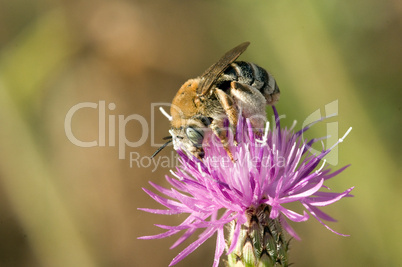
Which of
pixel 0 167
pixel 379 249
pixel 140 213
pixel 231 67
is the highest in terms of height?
pixel 231 67

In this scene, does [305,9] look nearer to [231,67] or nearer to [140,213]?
[231,67]

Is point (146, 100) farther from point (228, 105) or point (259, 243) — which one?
point (259, 243)

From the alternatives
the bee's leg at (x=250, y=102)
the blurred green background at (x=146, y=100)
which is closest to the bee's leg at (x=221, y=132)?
the bee's leg at (x=250, y=102)

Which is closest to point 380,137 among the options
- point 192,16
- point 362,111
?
point 362,111

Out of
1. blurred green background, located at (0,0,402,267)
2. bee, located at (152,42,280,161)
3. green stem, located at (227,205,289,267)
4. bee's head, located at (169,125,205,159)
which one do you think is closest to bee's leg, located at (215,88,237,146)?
bee, located at (152,42,280,161)

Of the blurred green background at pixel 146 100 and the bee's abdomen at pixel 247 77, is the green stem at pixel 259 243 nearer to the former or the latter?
the bee's abdomen at pixel 247 77

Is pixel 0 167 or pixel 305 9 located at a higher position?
pixel 305 9
